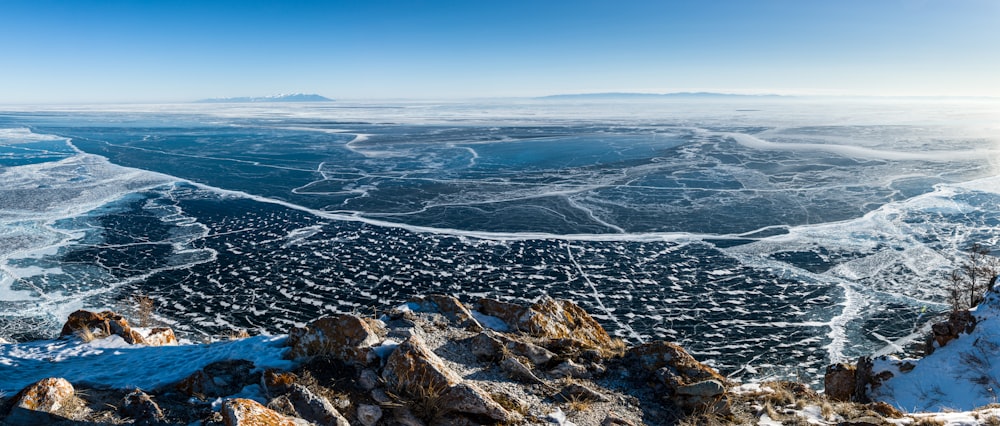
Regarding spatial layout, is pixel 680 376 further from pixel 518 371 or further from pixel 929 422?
pixel 929 422

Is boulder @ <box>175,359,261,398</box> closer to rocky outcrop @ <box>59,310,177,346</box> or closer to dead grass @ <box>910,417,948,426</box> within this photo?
rocky outcrop @ <box>59,310,177,346</box>

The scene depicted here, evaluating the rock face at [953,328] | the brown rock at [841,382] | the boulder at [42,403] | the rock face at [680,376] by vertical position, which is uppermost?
the boulder at [42,403]

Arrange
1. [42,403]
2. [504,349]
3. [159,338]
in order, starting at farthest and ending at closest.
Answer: [159,338], [504,349], [42,403]

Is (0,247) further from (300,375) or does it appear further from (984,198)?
(984,198)

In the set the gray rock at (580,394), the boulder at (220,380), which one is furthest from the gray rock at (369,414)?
the gray rock at (580,394)

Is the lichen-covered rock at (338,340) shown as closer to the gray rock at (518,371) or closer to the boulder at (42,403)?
the gray rock at (518,371)

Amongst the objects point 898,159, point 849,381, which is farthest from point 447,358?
point 898,159

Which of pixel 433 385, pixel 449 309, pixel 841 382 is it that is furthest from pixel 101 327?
pixel 841 382

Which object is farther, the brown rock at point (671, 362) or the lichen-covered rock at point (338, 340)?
the brown rock at point (671, 362)
